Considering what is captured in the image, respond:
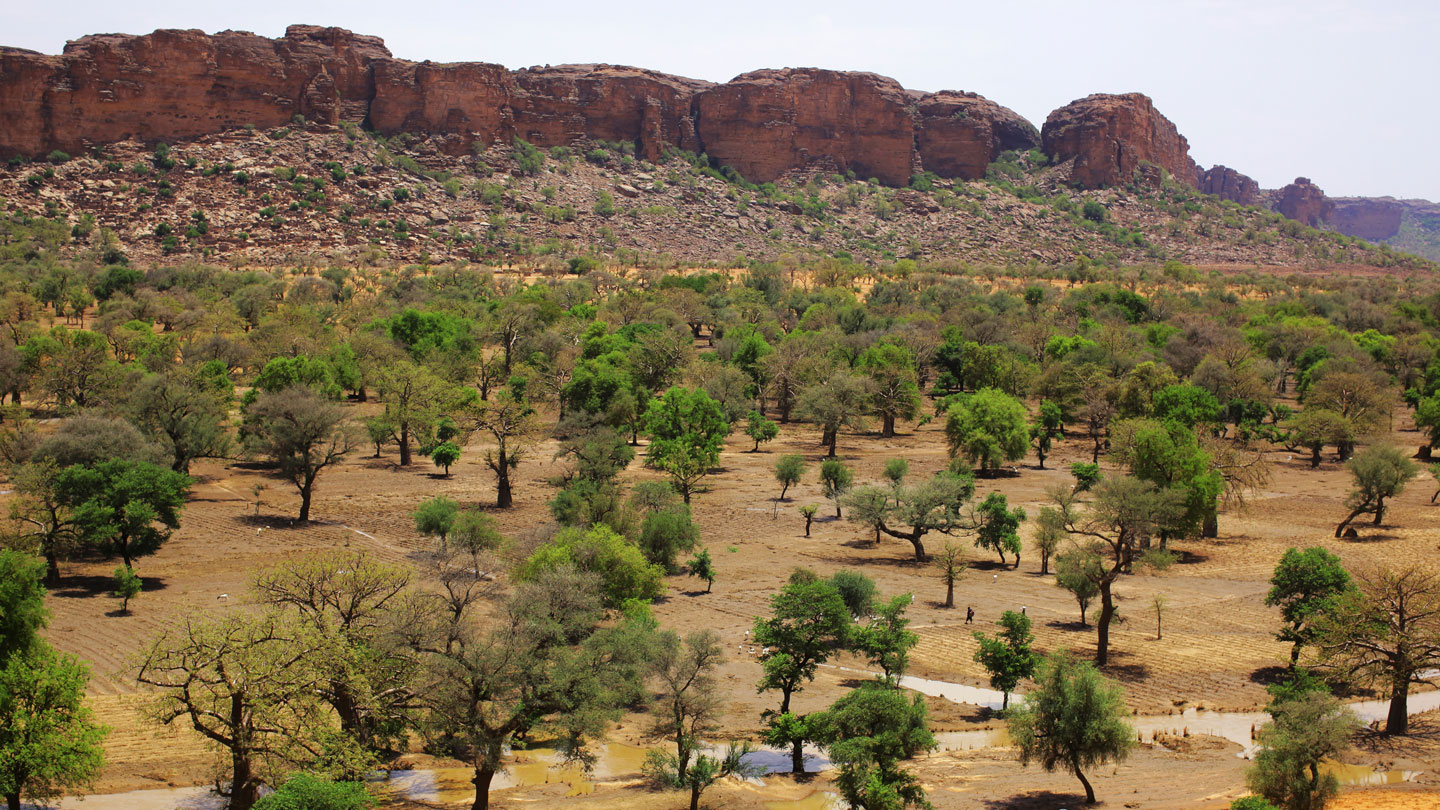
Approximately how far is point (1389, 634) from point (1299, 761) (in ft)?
23.7

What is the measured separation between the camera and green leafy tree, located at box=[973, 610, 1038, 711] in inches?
976

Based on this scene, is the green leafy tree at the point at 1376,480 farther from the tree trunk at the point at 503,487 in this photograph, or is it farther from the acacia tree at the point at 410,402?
the acacia tree at the point at 410,402

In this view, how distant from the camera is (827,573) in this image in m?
35.3

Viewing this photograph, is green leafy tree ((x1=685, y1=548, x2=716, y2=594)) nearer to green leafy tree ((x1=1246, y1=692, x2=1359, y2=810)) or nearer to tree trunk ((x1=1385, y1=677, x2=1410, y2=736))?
green leafy tree ((x1=1246, y1=692, x2=1359, y2=810))

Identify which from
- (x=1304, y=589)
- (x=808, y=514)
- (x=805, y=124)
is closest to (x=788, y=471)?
(x=808, y=514)

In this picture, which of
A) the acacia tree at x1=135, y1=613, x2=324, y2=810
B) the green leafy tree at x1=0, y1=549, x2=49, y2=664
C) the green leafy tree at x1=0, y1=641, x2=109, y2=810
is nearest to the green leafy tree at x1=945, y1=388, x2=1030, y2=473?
the acacia tree at x1=135, y1=613, x2=324, y2=810

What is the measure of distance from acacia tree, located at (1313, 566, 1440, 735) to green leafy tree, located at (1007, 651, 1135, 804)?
299 inches

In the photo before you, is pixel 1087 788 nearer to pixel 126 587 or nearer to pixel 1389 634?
pixel 1389 634

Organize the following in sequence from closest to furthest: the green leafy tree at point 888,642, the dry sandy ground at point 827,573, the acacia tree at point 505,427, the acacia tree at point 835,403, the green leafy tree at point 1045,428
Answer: the dry sandy ground at point 827,573 → the green leafy tree at point 888,642 → the acacia tree at point 505,427 → the acacia tree at point 835,403 → the green leafy tree at point 1045,428

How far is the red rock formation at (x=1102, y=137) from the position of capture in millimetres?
151250

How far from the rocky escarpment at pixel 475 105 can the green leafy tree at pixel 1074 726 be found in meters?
113

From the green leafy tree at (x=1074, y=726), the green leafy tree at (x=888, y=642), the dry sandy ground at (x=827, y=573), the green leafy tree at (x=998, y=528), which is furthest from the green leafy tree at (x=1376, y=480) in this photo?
the green leafy tree at (x=1074, y=726)

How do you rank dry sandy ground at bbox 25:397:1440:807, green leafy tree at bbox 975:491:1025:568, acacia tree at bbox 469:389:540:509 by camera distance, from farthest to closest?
acacia tree at bbox 469:389:540:509
green leafy tree at bbox 975:491:1025:568
dry sandy ground at bbox 25:397:1440:807

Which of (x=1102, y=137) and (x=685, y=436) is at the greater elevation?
(x=1102, y=137)
